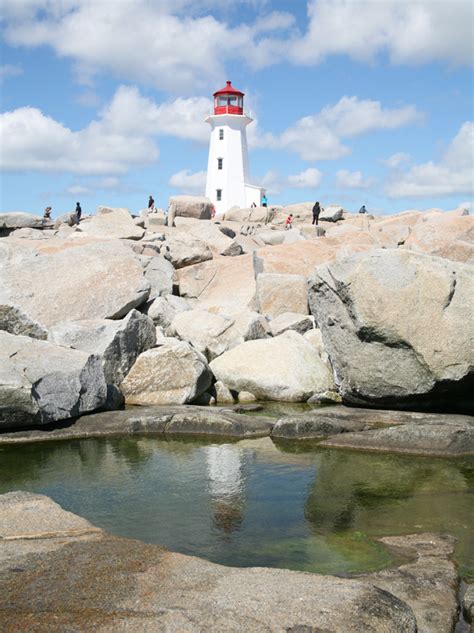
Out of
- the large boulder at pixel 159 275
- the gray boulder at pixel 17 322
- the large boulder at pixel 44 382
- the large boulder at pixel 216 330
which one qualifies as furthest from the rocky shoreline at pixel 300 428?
the large boulder at pixel 159 275

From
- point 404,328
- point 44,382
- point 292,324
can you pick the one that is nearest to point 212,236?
point 292,324

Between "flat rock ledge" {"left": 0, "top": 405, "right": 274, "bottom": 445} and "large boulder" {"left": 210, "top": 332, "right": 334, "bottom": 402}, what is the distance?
7.92 ft

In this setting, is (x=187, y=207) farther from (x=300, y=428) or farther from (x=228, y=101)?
(x=300, y=428)

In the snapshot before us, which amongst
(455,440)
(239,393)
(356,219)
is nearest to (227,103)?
(356,219)

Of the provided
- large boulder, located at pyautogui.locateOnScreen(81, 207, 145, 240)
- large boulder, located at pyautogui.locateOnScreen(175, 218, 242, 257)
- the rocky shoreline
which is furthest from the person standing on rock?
the rocky shoreline

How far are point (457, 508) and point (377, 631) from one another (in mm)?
4551

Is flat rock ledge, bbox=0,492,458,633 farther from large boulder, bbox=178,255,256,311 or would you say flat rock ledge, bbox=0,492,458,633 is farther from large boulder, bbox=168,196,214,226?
large boulder, bbox=168,196,214,226

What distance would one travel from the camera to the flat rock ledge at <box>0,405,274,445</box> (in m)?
12.8

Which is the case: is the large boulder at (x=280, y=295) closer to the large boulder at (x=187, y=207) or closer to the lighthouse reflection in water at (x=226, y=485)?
the lighthouse reflection in water at (x=226, y=485)

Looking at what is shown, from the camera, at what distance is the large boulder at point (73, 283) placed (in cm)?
1809

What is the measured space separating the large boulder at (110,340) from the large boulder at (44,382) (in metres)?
1.36

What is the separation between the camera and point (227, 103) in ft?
210

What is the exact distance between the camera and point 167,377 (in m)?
15.3

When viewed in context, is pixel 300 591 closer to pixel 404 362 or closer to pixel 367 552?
pixel 367 552
